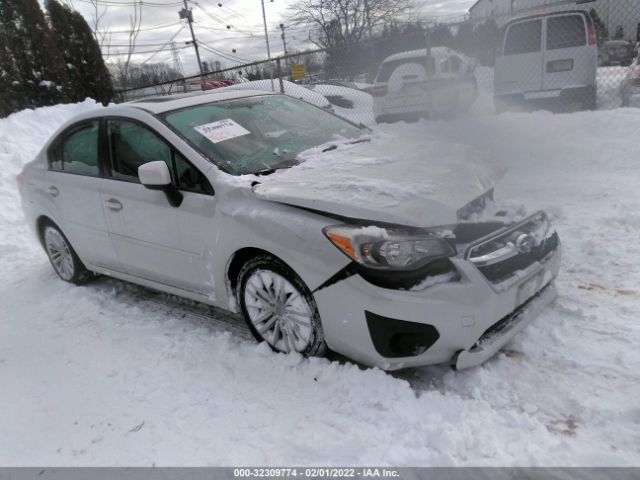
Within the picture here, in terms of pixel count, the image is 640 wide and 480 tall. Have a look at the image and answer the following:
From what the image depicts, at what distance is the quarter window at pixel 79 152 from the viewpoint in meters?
4.13

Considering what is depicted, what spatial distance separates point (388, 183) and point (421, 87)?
278 inches

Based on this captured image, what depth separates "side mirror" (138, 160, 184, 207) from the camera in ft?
10.6

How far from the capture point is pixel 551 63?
8273mm

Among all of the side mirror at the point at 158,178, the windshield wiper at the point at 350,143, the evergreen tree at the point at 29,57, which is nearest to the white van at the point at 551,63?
the windshield wiper at the point at 350,143

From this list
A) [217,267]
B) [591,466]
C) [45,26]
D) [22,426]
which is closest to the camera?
[591,466]

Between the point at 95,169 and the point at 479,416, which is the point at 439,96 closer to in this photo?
the point at 95,169

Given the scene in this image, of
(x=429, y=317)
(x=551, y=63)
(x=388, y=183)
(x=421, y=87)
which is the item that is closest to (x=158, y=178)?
(x=388, y=183)

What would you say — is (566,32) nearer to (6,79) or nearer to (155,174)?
(155,174)

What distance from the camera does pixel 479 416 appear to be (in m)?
2.39

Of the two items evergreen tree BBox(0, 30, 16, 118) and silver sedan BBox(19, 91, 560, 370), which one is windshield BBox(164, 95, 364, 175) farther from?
evergreen tree BBox(0, 30, 16, 118)

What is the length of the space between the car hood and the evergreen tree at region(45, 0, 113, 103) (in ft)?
45.6

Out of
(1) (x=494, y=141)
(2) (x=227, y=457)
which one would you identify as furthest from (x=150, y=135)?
(1) (x=494, y=141)

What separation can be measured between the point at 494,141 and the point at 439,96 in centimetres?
196

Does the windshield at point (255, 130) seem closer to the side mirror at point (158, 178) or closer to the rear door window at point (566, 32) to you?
the side mirror at point (158, 178)
